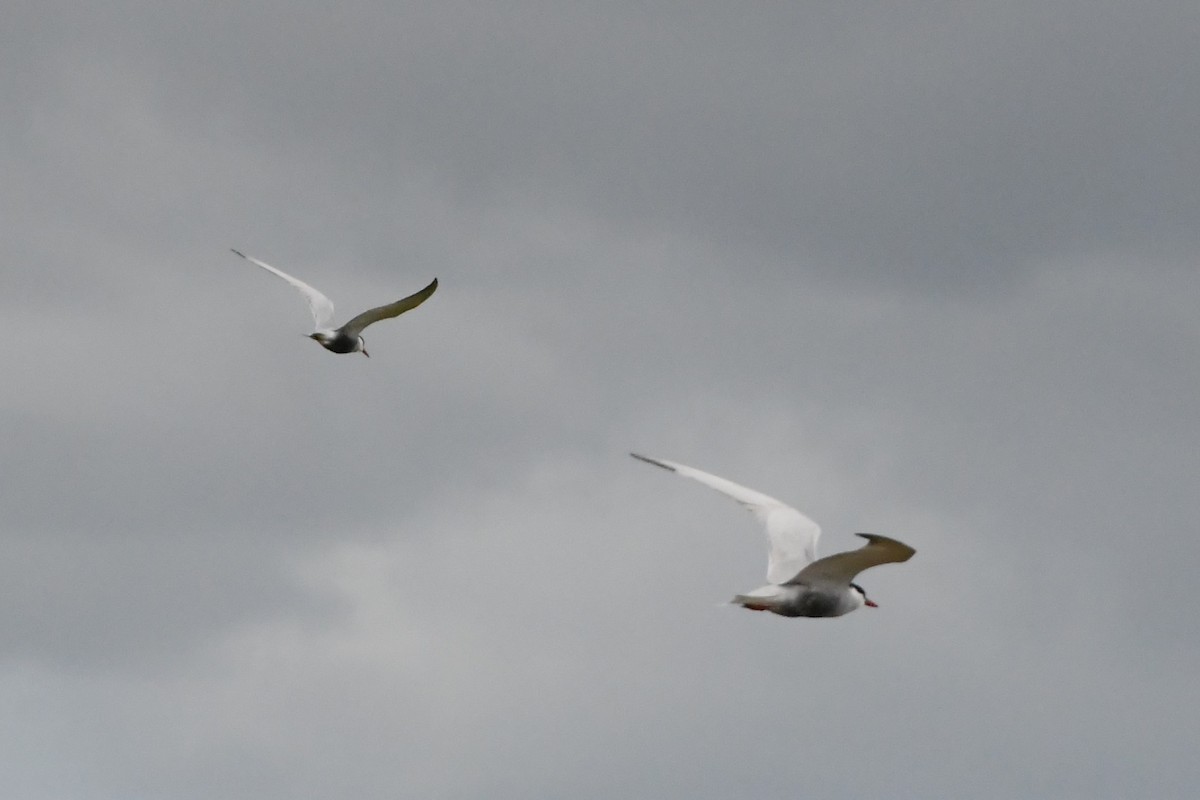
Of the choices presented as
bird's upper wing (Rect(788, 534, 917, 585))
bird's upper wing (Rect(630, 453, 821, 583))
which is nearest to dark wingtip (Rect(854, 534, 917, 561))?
bird's upper wing (Rect(788, 534, 917, 585))

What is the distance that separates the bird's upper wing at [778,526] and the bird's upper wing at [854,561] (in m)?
0.69

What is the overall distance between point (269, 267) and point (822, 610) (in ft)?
80.7

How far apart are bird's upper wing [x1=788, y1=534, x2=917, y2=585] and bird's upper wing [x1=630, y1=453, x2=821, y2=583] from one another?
69 cm

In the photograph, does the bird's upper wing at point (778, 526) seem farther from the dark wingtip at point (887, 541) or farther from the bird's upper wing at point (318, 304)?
the bird's upper wing at point (318, 304)

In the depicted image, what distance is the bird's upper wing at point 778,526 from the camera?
42.7m

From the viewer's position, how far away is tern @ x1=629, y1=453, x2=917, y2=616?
134ft

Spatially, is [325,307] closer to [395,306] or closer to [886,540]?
[395,306]

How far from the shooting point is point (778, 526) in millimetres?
43438

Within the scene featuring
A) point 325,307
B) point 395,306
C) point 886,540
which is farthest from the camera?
point 325,307

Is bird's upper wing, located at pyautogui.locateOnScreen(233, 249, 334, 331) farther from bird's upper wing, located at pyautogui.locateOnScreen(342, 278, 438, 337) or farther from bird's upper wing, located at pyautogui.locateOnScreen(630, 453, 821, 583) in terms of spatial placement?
bird's upper wing, located at pyautogui.locateOnScreen(630, 453, 821, 583)

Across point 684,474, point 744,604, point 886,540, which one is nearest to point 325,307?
point 684,474

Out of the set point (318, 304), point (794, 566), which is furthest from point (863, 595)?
point (318, 304)

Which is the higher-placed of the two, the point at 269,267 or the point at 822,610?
the point at 269,267

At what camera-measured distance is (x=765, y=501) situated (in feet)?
145
